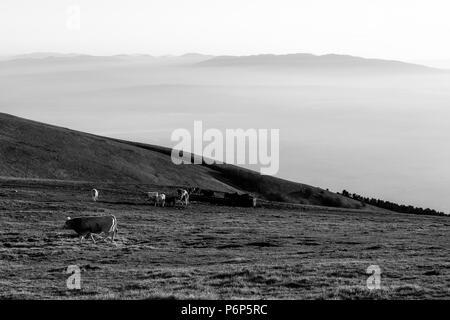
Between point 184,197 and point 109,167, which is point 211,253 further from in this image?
point 109,167

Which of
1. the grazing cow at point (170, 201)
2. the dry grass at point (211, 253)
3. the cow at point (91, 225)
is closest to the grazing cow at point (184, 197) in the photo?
the dry grass at point (211, 253)

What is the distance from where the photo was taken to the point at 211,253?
3359 cm

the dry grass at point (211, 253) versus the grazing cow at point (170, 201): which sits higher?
the grazing cow at point (170, 201)

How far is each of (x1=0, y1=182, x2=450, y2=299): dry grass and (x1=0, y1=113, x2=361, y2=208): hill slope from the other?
28.1 meters

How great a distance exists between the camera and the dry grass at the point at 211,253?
883 inches

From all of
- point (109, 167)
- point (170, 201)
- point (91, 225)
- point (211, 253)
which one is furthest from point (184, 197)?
point (109, 167)

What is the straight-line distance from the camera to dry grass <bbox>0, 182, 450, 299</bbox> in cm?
2242

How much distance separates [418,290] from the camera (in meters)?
21.7

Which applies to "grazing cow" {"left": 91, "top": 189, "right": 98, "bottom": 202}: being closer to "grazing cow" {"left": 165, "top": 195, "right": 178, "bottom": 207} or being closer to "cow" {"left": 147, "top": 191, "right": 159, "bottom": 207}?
"cow" {"left": 147, "top": 191, "right": 159, "bottom": 207}

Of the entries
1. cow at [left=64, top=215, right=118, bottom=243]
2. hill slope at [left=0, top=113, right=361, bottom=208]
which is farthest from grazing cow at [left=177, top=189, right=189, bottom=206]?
hill slope at [left=0, top=113, right=361, bottom=208]

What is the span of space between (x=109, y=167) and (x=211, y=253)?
6135 cm

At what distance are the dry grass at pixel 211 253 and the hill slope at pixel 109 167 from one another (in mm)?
28111

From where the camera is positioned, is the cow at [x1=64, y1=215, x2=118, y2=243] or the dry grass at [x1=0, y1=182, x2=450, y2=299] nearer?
the dry grass at [x1=0, y1=182, x2=450, y2=299]

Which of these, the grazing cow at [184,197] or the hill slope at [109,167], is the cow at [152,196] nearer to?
the grazing cow at [184,197]
